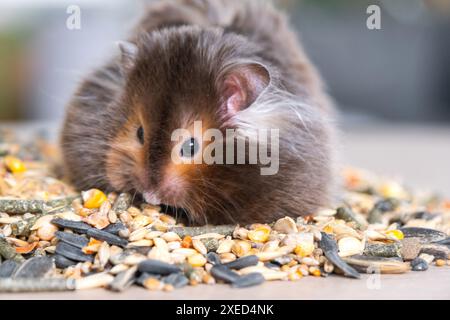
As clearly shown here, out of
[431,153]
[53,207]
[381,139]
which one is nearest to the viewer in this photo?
[53,207]

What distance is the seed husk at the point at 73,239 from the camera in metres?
2.46

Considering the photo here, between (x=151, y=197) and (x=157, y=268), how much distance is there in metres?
0.39

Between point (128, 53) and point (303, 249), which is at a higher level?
point (128, 53)

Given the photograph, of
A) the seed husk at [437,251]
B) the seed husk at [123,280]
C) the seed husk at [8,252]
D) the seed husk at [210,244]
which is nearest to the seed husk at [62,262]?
the seed husk at [8,252]

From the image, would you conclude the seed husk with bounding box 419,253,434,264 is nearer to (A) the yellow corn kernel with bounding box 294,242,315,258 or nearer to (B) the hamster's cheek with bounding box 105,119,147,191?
(A) the yellow corn kernel with bounding box 294,242,315,258

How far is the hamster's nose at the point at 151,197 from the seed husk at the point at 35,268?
0.46 metres

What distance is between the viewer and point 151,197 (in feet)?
8.50

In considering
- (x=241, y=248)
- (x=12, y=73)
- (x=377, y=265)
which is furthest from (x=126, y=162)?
(x=12, y=73)

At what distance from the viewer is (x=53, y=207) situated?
273 cm

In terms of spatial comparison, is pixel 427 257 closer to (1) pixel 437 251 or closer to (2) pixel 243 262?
(1) pixel 437 251

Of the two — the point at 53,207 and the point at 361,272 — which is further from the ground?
the point at 53,207

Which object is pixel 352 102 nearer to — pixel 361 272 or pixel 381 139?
pixel 381 139
